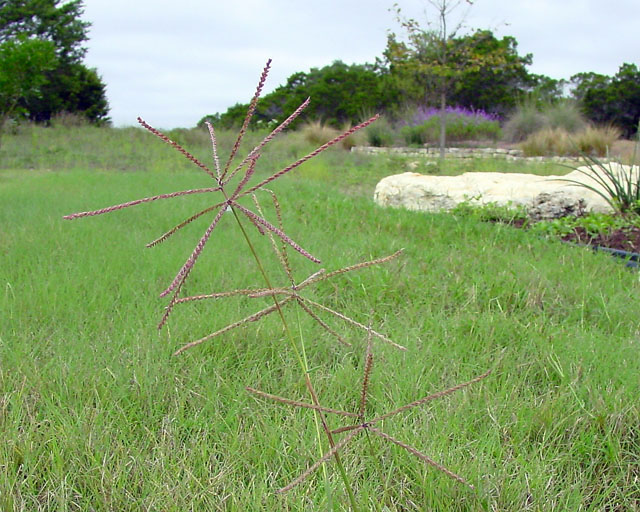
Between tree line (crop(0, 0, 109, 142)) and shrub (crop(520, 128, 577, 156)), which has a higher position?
tree line (crop(0, 0, 109, 142))

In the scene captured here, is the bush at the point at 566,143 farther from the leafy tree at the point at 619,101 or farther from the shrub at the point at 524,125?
the leafy tree at the point at 619,101

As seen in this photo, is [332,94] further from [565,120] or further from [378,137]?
[565,120]

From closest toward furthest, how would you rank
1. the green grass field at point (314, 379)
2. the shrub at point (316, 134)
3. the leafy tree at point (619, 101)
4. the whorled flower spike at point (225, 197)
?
the whorled flower spike at point (225, 197) < the green grass field at point (314, 379) < the shrub at point (316, 134) < the leafy tree at point (619, 101)

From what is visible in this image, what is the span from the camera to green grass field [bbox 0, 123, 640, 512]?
1.54 m

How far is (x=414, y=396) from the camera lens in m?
1.99

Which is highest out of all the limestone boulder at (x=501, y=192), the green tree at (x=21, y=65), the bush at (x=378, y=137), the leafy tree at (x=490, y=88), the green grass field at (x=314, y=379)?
the leafy tree at (x=490, y=88)

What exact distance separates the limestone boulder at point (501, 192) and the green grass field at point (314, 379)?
1415 mm

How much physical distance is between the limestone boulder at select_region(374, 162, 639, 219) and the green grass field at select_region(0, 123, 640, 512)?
4.64 ft

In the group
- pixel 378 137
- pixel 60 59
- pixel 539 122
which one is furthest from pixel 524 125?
pixel 60 59

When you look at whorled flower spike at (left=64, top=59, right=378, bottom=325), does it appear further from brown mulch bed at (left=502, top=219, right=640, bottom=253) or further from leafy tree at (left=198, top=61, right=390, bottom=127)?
leafy tree at (left=198, top=61, right=390, bottom=127)

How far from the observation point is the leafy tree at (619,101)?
22.7m

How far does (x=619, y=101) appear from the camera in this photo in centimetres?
2294

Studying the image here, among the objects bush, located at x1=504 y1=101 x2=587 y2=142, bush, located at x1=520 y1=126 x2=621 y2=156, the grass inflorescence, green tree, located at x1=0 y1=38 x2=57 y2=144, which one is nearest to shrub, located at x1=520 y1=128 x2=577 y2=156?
bush, located at x1=520 y1=126 x2=621 y2=156

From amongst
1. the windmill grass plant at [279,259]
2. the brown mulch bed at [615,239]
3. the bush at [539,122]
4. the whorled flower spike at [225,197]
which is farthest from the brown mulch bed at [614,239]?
the bush at [539,122]
